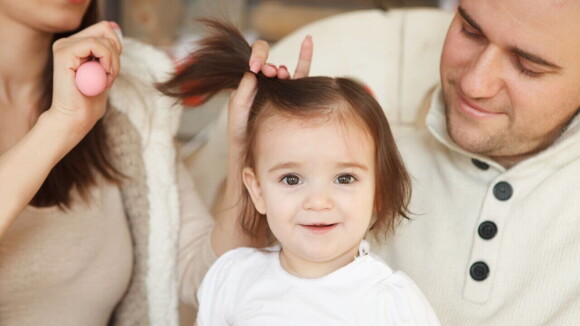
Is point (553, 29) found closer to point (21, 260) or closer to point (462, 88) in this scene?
point (462, 88)

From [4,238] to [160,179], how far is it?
353mm

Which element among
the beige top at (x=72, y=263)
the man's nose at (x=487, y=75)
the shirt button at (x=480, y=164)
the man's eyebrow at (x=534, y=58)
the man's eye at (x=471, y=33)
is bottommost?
the beige top at (x=72, y=263)

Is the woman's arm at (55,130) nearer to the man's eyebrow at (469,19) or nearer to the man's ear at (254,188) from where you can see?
the man's ear at (254,188)

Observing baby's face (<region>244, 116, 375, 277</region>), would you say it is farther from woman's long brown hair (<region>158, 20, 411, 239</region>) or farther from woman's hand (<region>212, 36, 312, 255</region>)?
woman's hand (<region>212, 36, 312, 255</region>)

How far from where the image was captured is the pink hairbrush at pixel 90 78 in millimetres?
1181

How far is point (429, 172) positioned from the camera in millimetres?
1530

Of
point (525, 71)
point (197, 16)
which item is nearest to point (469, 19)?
point (525, 71)

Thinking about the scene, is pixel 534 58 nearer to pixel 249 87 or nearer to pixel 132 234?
pixel 249 87

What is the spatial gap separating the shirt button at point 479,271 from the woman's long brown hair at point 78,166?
0.75 m

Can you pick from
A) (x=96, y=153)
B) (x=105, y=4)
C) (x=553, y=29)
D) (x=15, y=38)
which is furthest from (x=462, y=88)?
(x=105, y=4)

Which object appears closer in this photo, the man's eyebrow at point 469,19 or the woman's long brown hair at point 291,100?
the woman's long brown hair at point 291,100

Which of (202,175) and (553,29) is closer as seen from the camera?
(553,29)

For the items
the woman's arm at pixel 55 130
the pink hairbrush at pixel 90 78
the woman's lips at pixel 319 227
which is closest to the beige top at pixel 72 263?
the woman's arm at pixel 55 130

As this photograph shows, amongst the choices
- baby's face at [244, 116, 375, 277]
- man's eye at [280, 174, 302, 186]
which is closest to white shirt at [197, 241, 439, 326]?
baby's face at [244, 116, 375, 277]
